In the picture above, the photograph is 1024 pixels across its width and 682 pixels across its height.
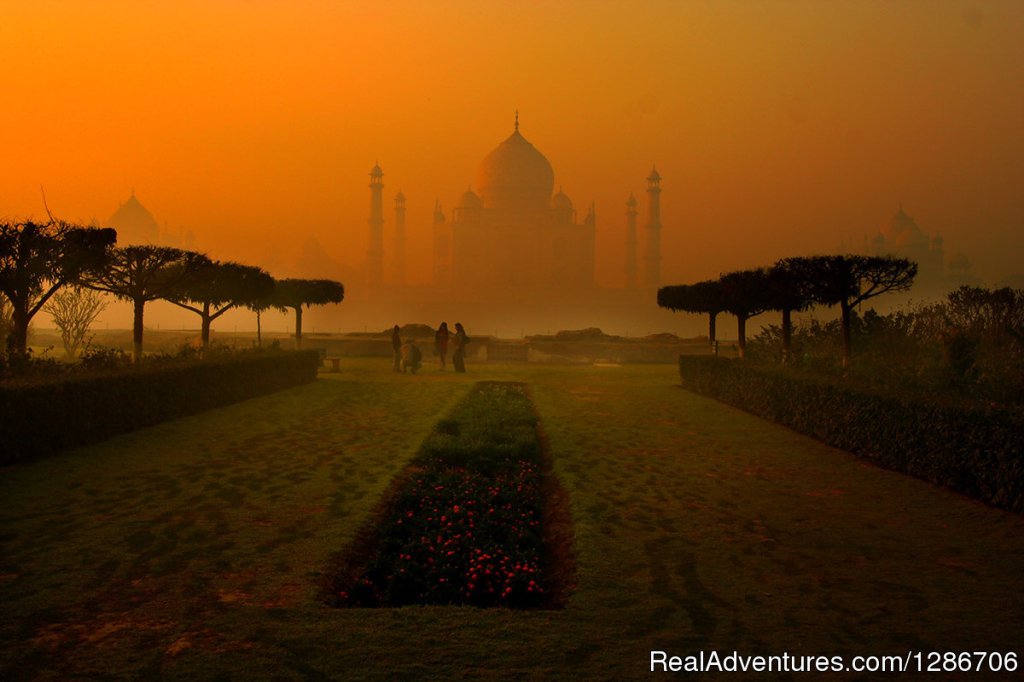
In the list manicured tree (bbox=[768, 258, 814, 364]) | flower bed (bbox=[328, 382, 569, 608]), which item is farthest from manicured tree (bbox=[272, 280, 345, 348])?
flower bed (bbox=[328, 382, 569, 608])

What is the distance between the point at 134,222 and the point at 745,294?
99.3 meters

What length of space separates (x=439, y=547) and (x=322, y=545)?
795mm

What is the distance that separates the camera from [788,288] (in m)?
18.5

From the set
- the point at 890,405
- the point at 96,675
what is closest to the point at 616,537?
the point at 96,675

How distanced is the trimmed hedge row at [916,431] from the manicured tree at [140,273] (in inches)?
522

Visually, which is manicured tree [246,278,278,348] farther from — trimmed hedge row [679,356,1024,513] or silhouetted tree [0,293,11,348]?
trimmed hedge row [679,356,1024,513]

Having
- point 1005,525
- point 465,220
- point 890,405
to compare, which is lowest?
point 1005,525

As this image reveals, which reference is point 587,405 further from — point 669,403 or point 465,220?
point 465,220

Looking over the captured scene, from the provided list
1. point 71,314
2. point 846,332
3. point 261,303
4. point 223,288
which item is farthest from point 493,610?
point 71,314

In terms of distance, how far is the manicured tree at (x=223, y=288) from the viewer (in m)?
22.8

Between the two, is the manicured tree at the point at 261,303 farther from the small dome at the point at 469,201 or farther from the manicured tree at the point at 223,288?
the small dome at the point at 469,201

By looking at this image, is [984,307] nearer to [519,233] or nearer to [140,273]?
[140,273]

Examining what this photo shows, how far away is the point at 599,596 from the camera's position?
15.9 ft

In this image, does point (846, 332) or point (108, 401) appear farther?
point (846, 332)
